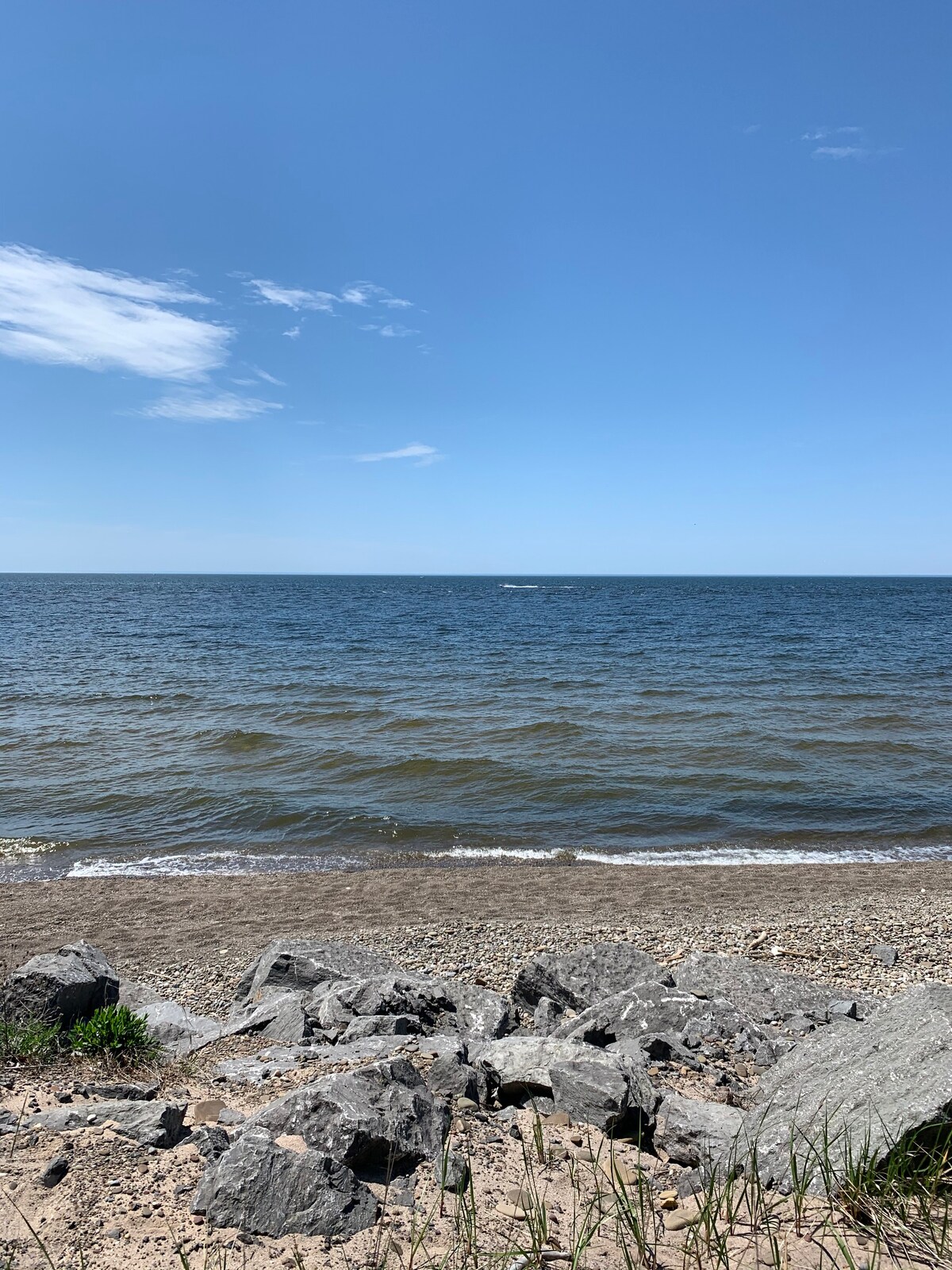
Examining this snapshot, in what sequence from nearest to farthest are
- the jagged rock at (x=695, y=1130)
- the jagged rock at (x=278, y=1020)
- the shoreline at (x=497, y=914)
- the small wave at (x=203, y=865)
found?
the jagged rock at (x=695, y=1130)
the jagged rock at (x=278, y=1020)
the shoreline at (x=497, y=914)
the small wave at (x=203, y=865)

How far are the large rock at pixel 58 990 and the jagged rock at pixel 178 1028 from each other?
17.1 inches

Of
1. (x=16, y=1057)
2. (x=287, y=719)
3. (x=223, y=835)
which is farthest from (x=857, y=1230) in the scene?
(x=287, y=719)

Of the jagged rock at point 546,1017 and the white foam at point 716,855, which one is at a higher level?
the jagged rock at point 546,1017

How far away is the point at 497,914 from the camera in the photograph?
34.6 ft

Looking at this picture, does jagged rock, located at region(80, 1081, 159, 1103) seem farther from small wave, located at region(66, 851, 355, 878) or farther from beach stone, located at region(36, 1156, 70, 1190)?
small wave, located at region(66, 851, 355, 878)

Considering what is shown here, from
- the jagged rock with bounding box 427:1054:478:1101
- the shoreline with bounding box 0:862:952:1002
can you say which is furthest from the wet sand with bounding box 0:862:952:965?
the jagged rock with bounding box 427:1054:478:1101

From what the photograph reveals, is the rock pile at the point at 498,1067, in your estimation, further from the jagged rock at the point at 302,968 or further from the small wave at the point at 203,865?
the small wave at the point at 203,865

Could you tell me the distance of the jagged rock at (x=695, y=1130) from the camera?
13.4ft

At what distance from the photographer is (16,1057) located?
5.12 metres

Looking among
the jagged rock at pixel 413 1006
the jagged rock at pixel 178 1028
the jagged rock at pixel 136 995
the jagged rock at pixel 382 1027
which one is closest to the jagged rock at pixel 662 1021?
the jagged rock at pixel 413 1006

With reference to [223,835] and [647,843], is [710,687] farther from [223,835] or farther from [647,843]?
[223,835]

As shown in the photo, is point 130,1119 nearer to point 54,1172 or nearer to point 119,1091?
point 54,1172

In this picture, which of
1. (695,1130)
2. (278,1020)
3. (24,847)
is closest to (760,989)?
(695,1130)

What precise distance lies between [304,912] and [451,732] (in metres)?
10.4
